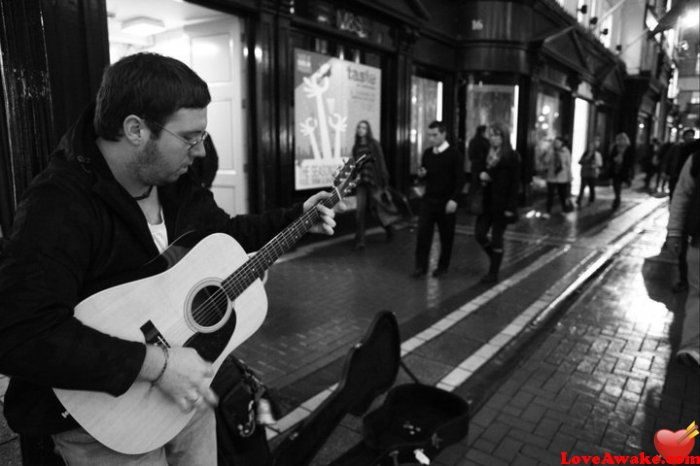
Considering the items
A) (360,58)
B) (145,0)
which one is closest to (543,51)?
(360,58)

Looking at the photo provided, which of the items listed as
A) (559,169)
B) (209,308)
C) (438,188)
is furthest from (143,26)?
(559,169)

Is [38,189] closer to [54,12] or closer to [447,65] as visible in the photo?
[54,12]

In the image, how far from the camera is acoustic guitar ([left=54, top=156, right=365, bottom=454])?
1.39 metres

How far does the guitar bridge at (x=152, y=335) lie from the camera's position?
1.49 meters

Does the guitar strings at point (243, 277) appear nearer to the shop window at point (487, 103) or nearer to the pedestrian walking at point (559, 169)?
the pedestrian walking at point (559, 169)

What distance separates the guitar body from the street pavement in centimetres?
145

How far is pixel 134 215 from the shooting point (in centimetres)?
148

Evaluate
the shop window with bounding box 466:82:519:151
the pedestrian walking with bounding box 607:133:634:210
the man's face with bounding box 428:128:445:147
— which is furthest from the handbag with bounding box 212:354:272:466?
the pedestrian walking with bounding box 607:133:634:210

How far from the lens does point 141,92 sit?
4.64 feet

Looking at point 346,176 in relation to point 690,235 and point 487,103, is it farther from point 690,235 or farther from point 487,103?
point 487,103

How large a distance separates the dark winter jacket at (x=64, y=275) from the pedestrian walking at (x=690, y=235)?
3801 mm

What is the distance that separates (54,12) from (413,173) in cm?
810

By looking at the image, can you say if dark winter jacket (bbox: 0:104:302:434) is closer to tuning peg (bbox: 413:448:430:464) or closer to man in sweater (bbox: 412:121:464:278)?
tuning peg (bbox: 413:448:430:464)

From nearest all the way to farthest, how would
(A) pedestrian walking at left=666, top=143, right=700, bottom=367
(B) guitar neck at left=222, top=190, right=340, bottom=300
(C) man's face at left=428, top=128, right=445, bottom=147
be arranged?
(B) guitar neck at left=222, top=190, right=340, bottom=300, (A) pedestrian walking at left=666, top=143, right=700, bottom=367, (C) man's face at left=428, top=128, right=445, bottom=147
